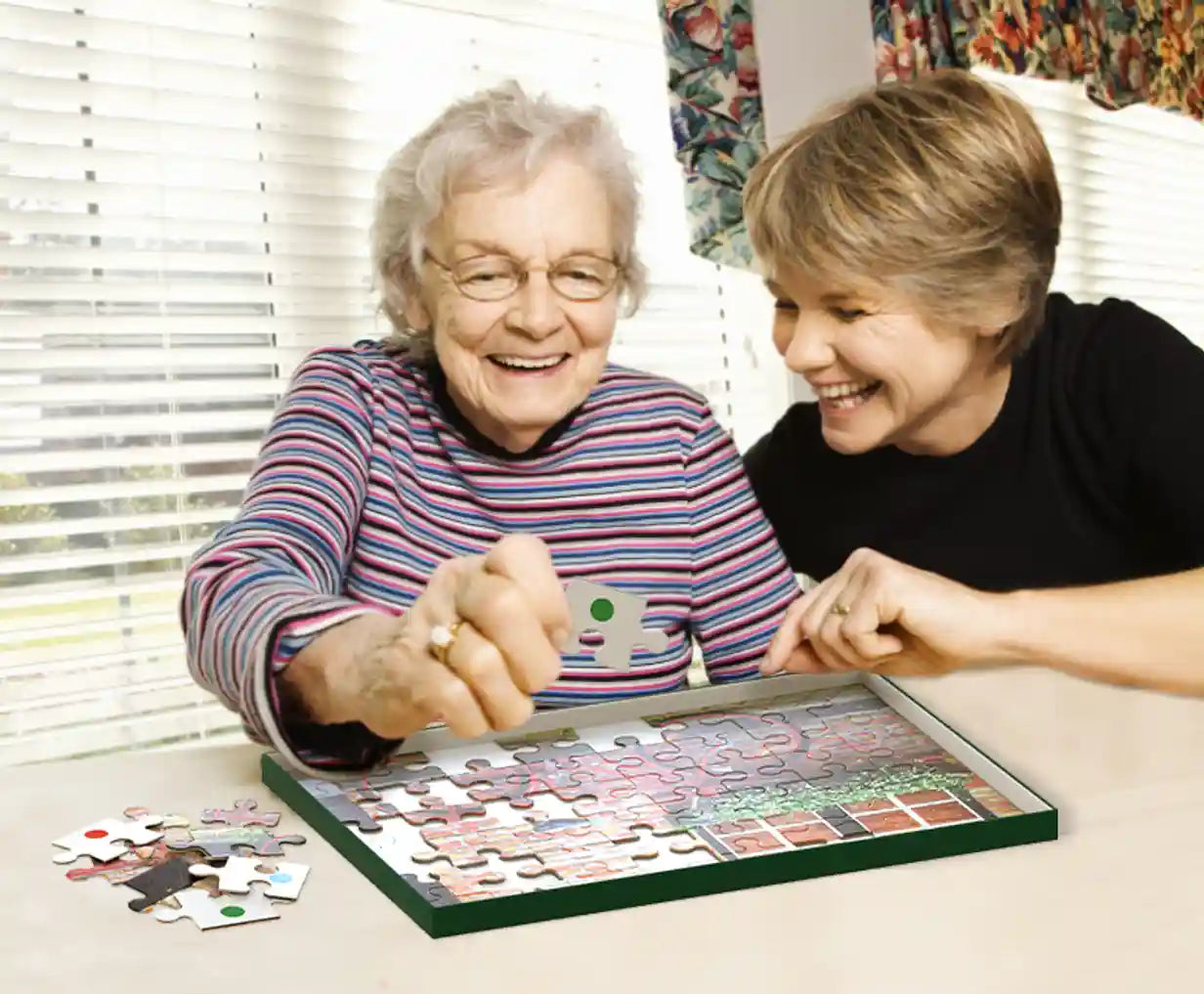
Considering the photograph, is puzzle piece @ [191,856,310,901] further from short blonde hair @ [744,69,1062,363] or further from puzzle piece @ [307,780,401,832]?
short blonde hair @ [744,69,1062,363]

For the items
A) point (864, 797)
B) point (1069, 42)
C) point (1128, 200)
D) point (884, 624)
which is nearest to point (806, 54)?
point (1069, 42)

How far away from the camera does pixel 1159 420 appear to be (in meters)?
1.73

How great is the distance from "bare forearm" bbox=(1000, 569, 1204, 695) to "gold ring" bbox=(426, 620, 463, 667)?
702mm

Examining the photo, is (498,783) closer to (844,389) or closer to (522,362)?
(522,362)

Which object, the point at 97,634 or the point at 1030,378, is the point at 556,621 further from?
the point at 97,634

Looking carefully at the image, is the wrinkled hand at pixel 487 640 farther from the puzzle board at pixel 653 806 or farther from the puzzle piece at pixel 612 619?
the puzzle piece at pixel 612 619

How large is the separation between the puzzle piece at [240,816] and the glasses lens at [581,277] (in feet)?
Answer: 2.45

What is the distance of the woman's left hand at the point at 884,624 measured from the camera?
1310 millimetres

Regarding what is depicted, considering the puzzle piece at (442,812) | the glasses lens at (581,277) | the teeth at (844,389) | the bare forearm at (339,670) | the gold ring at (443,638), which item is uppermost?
the glasses lens at (581,277)

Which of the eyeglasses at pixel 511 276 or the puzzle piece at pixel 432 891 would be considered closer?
the puzzle piece at pixel 432 891

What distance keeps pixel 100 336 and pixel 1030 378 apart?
1.76m

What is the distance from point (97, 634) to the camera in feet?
8.93

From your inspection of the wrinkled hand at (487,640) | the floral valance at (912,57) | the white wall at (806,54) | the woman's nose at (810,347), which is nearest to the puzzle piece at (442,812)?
the wrinkled hand at (487,640)

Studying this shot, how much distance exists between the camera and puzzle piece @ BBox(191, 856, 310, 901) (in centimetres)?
95
